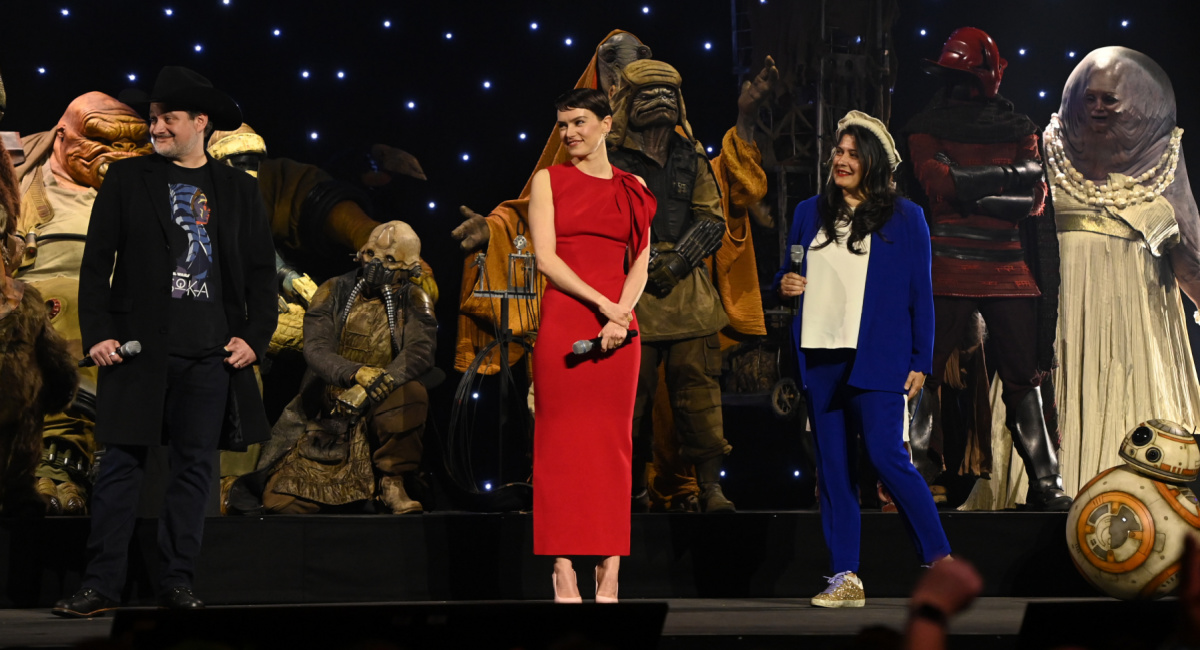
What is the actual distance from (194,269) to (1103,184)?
13.4 ft

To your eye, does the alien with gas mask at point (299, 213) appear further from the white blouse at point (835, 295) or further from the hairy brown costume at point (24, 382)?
the white blouse at point (835, 295)

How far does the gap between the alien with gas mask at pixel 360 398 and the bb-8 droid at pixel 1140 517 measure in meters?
2.23

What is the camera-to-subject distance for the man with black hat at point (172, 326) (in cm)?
319

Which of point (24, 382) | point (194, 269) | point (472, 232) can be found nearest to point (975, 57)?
point (472, 232)

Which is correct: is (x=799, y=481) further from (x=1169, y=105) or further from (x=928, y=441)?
(x=1169, y=105)

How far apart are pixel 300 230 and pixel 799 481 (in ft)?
7.82

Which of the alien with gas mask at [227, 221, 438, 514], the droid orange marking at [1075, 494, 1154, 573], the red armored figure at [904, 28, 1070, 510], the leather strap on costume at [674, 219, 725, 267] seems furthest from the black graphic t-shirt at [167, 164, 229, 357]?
the red armored figure at [904, 28, 1070, 510]

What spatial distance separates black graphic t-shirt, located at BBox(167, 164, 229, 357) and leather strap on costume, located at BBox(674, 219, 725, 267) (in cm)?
189

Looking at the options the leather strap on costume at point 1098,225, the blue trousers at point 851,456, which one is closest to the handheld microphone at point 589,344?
the blue trousers at point 851,456

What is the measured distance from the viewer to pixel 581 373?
313 centimetres

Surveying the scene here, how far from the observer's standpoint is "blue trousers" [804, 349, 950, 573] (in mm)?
3400

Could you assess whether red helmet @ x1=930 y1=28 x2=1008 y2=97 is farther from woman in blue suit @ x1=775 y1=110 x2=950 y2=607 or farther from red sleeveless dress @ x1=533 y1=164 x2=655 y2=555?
red sleeveless dress @ x1=533 y1=164 x2=655 y2=555

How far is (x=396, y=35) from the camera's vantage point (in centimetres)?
548

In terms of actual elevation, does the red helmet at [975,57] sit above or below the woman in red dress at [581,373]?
above
